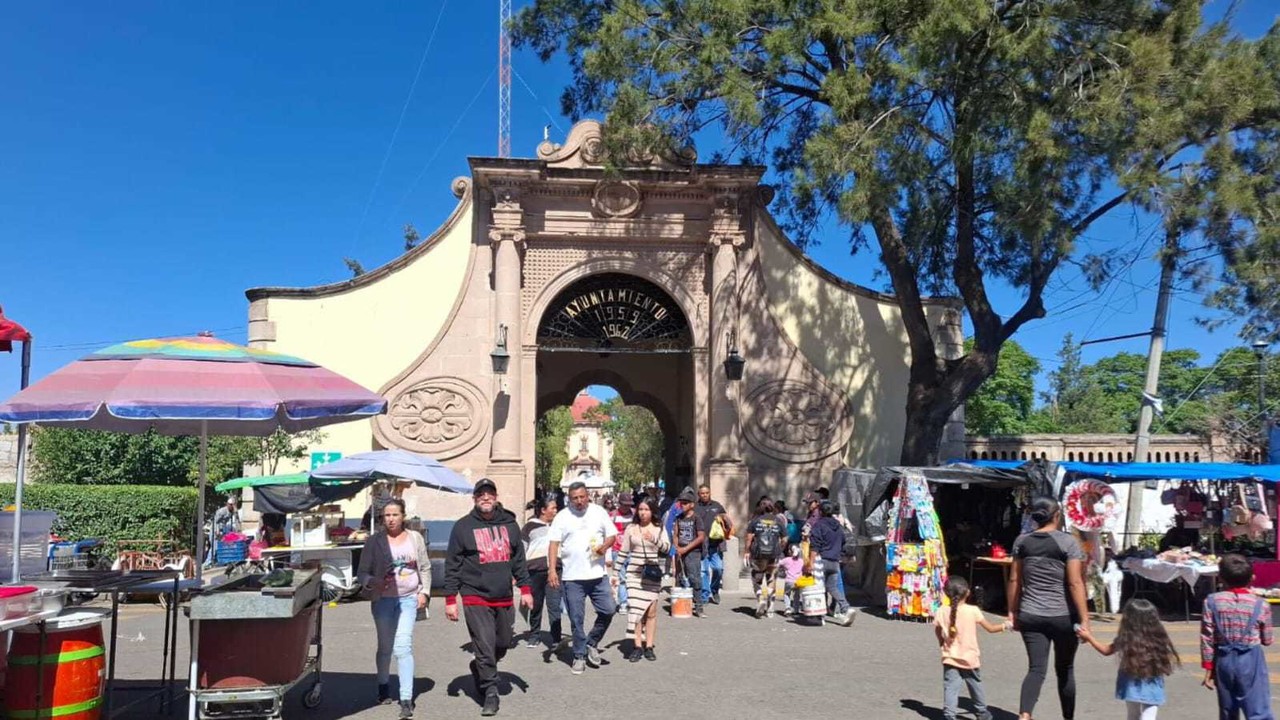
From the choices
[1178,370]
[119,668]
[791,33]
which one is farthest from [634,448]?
[119,668]

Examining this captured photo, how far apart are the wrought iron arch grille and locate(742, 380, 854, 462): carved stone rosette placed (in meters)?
2.12

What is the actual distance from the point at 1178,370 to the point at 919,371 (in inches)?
2035

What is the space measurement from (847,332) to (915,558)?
24.8 feet

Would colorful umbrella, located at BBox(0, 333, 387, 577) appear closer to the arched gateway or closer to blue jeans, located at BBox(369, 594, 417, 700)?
blue jeans, located at BBox(369, 594, 417, 700)

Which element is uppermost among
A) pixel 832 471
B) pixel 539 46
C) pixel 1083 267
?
pixel 539 46

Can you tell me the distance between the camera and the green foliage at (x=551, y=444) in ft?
173

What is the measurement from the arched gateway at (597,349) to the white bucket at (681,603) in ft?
18.4

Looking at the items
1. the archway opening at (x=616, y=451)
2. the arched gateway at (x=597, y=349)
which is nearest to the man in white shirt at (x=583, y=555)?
the arched gateway at (x=597, y=349)

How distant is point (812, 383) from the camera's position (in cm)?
1947

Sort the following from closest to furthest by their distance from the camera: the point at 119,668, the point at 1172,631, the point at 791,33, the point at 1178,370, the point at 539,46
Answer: the point at 119,668, the point at 1172,631, the point at 791,33, the point at 539,46, the point at 1178,370

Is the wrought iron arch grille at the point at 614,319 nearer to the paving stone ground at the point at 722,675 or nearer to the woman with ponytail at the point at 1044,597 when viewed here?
the paving stone ground at the point at 722,675

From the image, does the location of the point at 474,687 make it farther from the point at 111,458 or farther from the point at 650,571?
the point at 111,458

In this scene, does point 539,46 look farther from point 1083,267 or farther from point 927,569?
point 927,569

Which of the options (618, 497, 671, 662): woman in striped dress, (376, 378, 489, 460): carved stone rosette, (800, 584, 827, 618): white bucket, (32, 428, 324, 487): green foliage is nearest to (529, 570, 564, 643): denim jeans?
(618, 497, 671, 662): woman in striped dress
